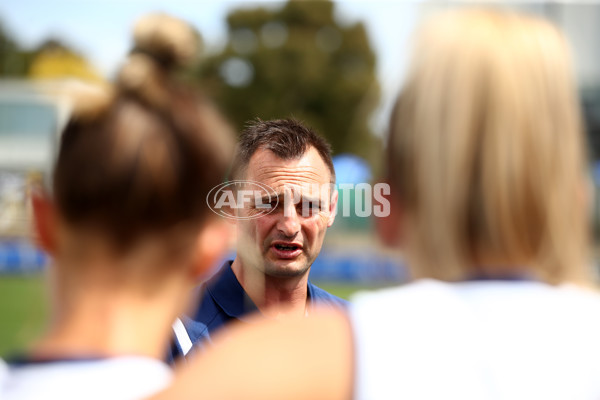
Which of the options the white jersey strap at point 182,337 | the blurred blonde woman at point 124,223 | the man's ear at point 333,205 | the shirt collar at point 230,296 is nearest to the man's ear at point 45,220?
the blurred blonde woman at point 124,223

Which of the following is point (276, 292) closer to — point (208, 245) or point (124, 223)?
point (208, 245)

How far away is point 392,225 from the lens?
1216mm

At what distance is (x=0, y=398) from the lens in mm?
1033

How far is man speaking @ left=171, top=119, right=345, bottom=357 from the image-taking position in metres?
1.71

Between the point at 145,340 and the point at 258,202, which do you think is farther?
the point at 258,202

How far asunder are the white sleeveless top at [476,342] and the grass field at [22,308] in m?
0.63

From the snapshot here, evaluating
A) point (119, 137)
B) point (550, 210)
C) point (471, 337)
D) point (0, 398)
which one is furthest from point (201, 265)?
point (550, 210)

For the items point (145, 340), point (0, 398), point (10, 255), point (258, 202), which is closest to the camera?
point (0, 398)

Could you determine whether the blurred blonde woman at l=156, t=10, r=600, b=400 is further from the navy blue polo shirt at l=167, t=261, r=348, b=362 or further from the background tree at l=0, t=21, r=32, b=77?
the background tree at l=0, t=21, r=32, b=77

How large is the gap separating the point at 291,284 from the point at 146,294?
67 cm

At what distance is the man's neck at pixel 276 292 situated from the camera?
1.77 metres

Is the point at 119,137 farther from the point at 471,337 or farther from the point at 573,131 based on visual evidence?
the point at 573,131

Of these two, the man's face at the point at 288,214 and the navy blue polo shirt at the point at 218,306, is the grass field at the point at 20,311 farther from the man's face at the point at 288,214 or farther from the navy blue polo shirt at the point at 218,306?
the man's face at the point at 288,214

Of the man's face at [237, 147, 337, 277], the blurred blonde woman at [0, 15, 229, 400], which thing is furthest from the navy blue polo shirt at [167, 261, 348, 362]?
the blurred blonde woman at [0, 15, 229, 400]
